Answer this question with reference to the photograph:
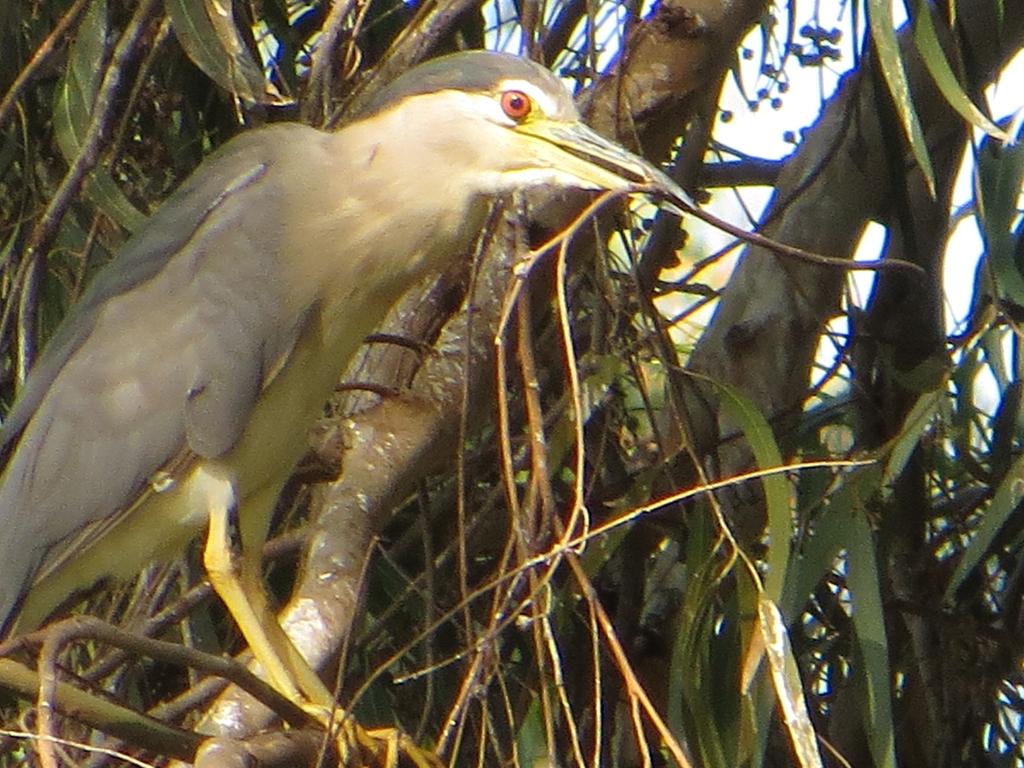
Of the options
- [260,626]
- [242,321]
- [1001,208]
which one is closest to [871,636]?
[1001,208]

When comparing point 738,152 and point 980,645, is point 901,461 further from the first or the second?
point 738,152

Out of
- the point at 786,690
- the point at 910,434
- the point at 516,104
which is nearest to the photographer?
the point at 786,690

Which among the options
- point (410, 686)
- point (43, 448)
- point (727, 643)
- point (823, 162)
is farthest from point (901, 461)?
point (43, 448)

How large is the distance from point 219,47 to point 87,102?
0.19m

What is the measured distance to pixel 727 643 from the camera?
1.94m

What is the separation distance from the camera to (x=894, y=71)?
171 cm

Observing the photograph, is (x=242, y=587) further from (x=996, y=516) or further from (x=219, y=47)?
(x=996, y=516)

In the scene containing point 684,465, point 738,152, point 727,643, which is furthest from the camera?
point 738,152

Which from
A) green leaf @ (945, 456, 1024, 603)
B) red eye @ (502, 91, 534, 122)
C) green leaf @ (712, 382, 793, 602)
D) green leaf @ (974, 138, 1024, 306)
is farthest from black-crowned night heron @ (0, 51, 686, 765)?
green leaf @ (945, 456, 1024, 603)

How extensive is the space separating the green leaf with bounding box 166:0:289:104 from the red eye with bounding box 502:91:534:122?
0.22m

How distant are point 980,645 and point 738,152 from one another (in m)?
0.78

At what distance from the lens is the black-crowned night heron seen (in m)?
1.93

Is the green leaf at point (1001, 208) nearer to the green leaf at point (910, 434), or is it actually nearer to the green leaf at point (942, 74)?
the green leaf at point (910, 434)

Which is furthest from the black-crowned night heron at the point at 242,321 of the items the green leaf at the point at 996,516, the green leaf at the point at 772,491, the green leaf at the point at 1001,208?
the green leaf at the point at 996,516
